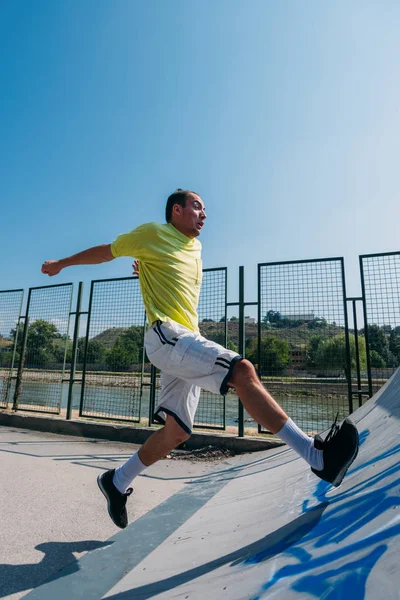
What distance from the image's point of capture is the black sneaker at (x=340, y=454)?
163 cm

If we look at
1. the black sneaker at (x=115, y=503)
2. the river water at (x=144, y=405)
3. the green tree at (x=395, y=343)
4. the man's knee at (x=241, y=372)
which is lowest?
the black sneaker at (x=115, y=503)

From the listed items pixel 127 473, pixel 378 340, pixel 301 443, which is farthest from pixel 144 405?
pixel 301 443

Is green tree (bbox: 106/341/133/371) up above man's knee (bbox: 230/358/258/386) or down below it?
above

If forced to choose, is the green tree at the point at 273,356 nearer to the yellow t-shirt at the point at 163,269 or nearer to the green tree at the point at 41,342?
the yellow t-shirt at the point at 163,269

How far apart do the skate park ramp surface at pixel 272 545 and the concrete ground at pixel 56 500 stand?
196mm

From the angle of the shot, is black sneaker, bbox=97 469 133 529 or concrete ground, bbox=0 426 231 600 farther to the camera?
black sneaker, bbox=97 469 133 529

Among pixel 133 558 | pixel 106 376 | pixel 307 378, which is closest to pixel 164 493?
pixel 133 558

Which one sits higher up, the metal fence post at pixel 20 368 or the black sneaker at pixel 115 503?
the metal fence post at pixel 20 368

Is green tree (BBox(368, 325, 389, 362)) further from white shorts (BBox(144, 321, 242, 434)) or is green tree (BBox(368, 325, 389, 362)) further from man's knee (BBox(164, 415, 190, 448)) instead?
man's knee (BBox(164, 415, 190, 448))

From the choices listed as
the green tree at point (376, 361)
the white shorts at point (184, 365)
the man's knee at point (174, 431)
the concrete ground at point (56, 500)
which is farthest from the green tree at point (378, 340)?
the man's knee at point (174, 431)

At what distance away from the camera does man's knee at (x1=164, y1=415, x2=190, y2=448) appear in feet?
7.57

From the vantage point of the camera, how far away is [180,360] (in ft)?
6.66

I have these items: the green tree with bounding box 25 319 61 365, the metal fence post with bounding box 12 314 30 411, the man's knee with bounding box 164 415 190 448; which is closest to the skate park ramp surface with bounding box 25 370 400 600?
the man's knee with bounding box 164 415 190 448

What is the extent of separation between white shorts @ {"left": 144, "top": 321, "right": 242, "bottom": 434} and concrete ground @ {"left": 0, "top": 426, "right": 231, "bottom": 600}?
0.90m
